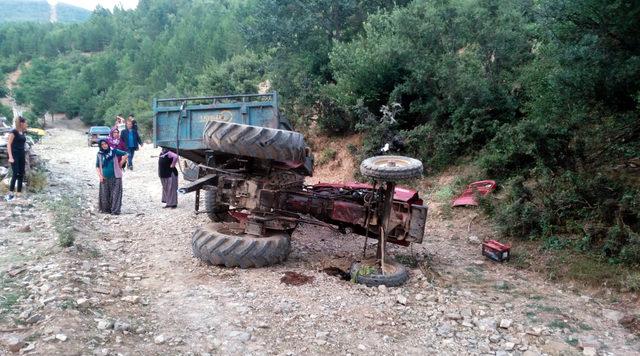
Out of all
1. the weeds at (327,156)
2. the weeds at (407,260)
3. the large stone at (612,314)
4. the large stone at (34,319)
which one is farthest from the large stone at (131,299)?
the weeds at (327,156)

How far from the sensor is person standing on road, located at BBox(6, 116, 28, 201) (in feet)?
30.3

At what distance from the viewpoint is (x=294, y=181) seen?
20.8 ft

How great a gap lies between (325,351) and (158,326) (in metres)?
1.42

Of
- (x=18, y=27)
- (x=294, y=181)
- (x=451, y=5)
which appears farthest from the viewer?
(x=18, y=27)

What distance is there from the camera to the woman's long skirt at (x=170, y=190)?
959cm

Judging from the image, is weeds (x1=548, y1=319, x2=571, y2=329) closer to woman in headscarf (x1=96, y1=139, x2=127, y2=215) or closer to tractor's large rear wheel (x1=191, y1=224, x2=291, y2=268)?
tractor's large rear wheel (x1=191, y1=224, x2=291, y2=268)

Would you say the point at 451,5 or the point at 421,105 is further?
the point at 451,5

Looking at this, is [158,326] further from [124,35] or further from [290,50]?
[124,35]

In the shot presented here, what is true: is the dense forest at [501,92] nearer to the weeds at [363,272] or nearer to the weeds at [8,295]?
the weeds at [363,272]

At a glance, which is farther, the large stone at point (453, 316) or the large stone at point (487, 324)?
the large stone at point (453, 316)

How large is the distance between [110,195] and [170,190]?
1128mm

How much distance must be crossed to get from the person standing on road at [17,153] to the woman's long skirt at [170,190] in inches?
102

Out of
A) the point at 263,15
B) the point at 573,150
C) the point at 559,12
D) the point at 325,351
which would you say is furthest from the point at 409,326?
the point at 263,15

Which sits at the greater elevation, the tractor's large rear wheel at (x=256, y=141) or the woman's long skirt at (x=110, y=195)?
the tractor's large rear wheel at (x=256, y=141)
